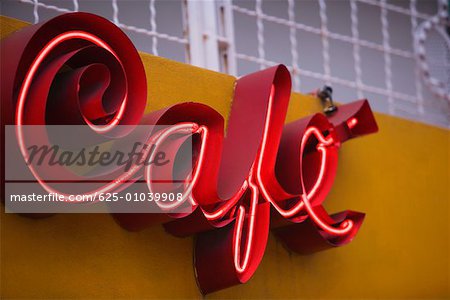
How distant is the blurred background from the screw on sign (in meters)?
0.56

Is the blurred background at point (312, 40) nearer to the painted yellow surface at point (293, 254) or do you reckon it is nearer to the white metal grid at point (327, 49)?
the white metal grid at point (327, 49)

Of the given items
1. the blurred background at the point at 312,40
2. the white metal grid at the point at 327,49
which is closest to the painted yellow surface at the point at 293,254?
the white metal grid at the point at 327,49

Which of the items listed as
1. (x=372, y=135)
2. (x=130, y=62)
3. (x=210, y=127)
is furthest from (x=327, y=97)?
(x=130, y=62)

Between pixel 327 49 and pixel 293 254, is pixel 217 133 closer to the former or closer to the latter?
pixel 293 254

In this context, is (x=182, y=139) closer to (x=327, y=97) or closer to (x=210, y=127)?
(x=210, y=127)

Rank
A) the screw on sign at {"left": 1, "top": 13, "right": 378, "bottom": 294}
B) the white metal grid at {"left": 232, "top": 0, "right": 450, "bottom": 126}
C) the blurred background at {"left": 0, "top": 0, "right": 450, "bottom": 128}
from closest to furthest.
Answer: the screw on sign at {"left": 1, "top": 13, "right": 378, "bottom": 294}, the blurred background at {"left": 0, "top": 0, "right": 450, "bottom": 128}, the white metal grid at {"left": 232, "top": 0, "right": 450, "bottom": 126}

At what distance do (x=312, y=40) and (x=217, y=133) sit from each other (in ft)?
13.1

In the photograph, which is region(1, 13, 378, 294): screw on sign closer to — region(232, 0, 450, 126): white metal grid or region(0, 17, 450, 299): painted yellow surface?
region(0, 17, 450, 299): painted yellow surface

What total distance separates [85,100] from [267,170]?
3.97 feet

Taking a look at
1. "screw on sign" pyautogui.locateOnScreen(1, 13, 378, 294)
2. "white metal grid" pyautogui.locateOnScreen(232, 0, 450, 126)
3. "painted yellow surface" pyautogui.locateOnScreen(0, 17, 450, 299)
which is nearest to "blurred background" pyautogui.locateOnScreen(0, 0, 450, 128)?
"white metal grid" pyautogui.locateOnScreen(232, 0, 450, 126)

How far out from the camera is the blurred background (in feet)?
17.9

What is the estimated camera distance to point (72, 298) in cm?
398

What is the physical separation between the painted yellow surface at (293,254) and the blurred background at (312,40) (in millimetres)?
454

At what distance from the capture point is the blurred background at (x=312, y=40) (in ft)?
17.9
